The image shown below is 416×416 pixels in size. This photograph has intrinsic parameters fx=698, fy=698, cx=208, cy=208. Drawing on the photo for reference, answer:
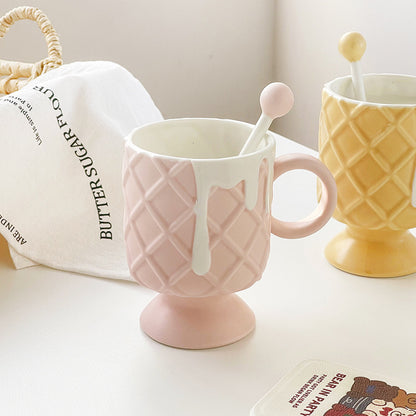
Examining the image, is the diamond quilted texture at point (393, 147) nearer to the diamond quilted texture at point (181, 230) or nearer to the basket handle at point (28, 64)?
the diamond quilted texture at point (181, 230)

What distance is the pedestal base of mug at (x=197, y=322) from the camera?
0.54m

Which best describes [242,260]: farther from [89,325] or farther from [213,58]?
[213,58]

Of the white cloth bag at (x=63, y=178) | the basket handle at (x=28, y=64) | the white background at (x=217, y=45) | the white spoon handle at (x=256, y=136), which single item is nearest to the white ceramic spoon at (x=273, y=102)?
the white spoon handle at (x=256, y=136)

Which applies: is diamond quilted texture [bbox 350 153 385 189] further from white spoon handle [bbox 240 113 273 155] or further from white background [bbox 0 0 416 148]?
white background [bbox 0 0 416 148]

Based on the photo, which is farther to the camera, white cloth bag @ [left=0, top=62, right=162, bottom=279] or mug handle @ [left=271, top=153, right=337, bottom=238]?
white cloth bag @ [left=0, top=62, right=162, bottom=279]

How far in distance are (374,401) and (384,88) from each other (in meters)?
0.33

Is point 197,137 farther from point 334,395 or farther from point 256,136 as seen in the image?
point 334,395

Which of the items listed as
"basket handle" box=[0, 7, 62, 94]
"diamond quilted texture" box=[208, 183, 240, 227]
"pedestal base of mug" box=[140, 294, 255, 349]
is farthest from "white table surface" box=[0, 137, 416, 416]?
"basket handle" box=[0, 7, 62, 94]

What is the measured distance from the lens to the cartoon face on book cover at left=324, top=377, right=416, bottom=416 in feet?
1.46

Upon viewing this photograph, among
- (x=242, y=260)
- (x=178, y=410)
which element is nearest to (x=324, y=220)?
(x=242, y=260)

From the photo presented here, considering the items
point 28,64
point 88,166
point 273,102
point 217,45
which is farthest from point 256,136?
point 217,45

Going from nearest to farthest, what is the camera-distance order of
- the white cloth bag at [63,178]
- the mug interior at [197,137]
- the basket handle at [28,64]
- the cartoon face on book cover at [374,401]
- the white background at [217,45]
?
1. the cartoon face on book cover at [374,401]
2. the mug interior at [197,137]
3. the white cloth bag at [63,178]
4. the basket handle at [28,64]
5. the white background at [217,45]

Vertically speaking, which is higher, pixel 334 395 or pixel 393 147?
pixel 393 147

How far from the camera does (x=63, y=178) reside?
70cm
